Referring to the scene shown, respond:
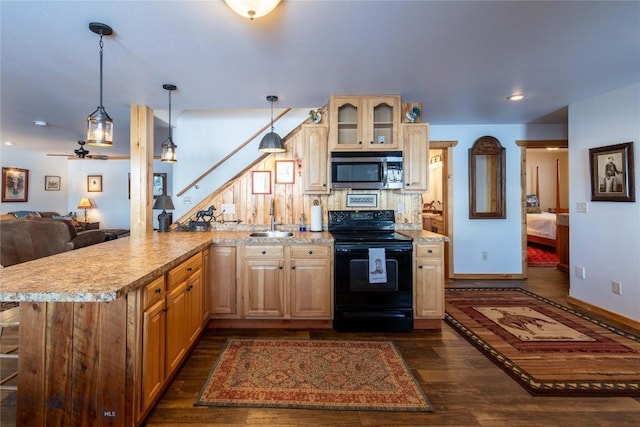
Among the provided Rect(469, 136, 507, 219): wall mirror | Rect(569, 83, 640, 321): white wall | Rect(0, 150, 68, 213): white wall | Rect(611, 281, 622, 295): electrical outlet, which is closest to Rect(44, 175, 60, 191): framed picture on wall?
Rect(0, 150, 68, 213): white wall

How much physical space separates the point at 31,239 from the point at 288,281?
139 inches

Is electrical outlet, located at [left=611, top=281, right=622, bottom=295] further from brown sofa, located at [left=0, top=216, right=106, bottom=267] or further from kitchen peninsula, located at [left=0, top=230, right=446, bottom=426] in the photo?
brown sofa, located at [left=0, top=216, right=106, bottom=267]

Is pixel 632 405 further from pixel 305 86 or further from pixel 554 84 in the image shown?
pixel 305 86

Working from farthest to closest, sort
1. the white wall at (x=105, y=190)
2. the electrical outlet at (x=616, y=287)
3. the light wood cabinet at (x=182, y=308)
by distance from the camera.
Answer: the white wall at (x=105, y=190), the electrical outlet at (x=616, y=287), the light wood cabinet at (x=182, y=308)

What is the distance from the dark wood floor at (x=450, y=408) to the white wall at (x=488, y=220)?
2549 mm

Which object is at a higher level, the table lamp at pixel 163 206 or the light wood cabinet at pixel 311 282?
the table lamp at pixel 163 206

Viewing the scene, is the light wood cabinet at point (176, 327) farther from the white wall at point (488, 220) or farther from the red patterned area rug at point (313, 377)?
the white wall at point (488, 220)

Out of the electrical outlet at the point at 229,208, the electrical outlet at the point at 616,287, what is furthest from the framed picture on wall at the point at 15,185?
the electrical outlet at the point at 616,287

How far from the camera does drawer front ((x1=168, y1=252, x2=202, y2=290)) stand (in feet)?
6.54

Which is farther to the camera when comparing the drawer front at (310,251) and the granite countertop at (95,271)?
the drawer front at (310,251)

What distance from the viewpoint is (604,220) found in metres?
3.31

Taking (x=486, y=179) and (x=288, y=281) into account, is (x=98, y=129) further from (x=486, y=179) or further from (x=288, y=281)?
(x=486, y=179)

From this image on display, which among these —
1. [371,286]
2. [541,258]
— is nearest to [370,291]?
[371,286]

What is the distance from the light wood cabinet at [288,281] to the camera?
2938 millimetres
